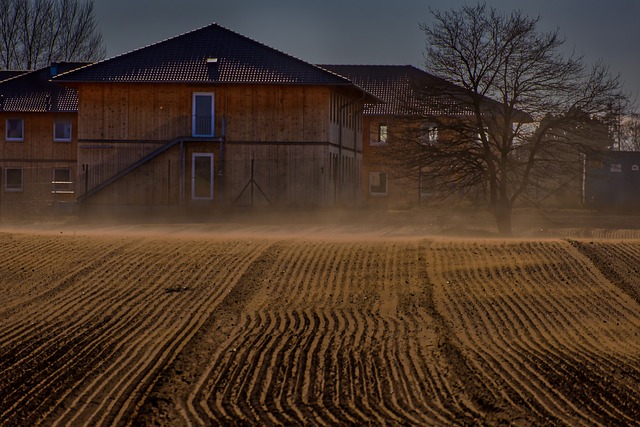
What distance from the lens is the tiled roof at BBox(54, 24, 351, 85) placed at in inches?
1679

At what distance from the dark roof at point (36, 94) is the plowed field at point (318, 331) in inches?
1268

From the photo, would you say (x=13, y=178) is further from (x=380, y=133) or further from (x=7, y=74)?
(x=380, y=133)

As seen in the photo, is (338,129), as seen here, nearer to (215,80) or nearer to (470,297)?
(215,80)

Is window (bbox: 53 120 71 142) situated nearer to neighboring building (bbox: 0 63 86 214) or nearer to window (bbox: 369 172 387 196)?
neighboring building (bbox: 0 63 86 214)

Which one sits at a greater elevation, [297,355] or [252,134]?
[252,134]

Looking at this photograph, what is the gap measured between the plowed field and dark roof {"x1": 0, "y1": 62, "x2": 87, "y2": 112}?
3220cm

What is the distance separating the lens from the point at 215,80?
42.5 m

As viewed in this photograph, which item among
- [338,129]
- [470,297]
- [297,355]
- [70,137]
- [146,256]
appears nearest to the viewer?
[297,355]

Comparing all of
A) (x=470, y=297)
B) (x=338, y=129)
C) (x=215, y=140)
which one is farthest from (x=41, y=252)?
(x=338, y=129)

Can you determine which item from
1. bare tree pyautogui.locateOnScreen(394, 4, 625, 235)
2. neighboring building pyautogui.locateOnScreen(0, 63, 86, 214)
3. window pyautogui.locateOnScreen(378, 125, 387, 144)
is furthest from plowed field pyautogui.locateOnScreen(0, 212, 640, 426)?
window pyautogui.locateOnScreen(378, 125, 387, 144)

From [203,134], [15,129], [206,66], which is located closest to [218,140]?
[203,134]

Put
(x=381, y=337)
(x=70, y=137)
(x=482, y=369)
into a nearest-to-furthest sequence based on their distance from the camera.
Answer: (x=482, y=369)
(x=381, y=337)
(x=70, y=137)

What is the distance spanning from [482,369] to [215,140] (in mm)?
30470

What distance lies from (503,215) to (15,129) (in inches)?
1257
